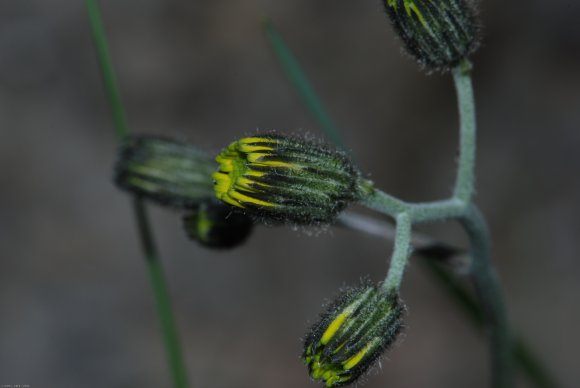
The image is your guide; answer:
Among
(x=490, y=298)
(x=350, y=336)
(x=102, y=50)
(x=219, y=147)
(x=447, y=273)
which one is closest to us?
(x=350, y=336)

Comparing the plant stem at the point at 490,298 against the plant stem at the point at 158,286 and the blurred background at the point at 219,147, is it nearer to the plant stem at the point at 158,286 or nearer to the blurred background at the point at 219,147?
the plant stem at the point at 158,286

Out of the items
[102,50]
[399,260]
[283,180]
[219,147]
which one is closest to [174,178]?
[102,50]

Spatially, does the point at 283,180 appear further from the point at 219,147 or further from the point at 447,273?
the point at 219,147

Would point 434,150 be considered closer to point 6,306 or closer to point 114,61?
point 114,61

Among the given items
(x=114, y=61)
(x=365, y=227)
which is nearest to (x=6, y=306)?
(x=114, y=61)

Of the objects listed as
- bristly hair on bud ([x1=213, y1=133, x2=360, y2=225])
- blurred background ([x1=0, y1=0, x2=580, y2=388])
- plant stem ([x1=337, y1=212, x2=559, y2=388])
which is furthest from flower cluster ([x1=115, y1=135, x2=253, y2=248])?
blurred background ([x1=0, y1=0, x2=580, y2=388])
